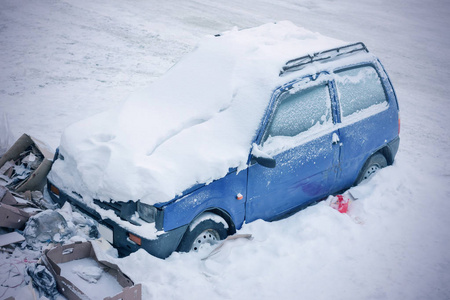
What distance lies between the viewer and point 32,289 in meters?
3.23

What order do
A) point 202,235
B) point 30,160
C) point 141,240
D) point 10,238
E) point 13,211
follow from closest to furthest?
point 141,240 < point 10,238 < point 13,211 < point 202,235 < point 30,160

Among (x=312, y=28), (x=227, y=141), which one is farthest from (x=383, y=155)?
(x=312, y=28)

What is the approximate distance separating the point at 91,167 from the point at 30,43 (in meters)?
7.49

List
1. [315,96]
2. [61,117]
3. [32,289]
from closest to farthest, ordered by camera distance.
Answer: [32,289] < [315,96] < [61,117]

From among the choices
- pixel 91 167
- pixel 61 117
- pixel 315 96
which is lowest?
pixel 61 117

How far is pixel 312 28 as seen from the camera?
13656 millimetres

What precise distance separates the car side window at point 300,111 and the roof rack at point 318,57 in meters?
0.26

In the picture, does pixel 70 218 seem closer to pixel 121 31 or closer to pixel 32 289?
pixel 32 289

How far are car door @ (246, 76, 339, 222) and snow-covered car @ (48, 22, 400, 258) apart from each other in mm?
12

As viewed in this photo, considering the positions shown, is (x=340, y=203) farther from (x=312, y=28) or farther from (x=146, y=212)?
(x=312, y=28)

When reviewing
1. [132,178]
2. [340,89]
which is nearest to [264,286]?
[132,178]

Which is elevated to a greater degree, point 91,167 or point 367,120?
point 367,120

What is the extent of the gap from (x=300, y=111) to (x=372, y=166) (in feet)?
6.09

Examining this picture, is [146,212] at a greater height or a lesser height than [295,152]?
lesser
